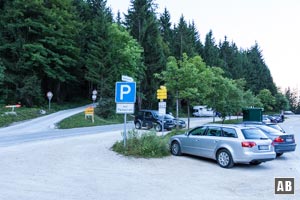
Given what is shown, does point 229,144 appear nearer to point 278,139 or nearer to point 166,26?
point 278,139

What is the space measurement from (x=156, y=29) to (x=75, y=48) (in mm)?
14639

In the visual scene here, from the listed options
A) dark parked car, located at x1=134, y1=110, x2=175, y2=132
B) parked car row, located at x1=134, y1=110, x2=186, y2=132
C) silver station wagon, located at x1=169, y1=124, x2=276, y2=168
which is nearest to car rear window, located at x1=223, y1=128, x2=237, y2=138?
silver station wagon, located at x1=169, y1=124, x2=276, y2=168

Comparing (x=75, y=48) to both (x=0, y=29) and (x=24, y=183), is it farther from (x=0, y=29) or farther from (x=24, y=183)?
(x=24, y=183)

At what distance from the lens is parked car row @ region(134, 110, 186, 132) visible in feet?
90.7

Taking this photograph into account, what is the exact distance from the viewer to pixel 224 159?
1105 cm

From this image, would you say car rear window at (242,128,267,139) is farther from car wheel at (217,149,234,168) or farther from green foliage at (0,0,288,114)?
green foliage at (0,0,288,114)

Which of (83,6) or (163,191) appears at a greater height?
(83,6)

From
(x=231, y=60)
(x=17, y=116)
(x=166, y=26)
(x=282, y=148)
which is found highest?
(x=166, y=26)

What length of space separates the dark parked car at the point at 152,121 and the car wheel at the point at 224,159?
16.2m

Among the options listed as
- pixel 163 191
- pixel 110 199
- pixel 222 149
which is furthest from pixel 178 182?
pixel 222 149

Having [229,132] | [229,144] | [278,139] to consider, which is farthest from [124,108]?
[278,139]

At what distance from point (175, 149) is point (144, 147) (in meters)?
1.50

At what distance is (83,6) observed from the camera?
55.1 m

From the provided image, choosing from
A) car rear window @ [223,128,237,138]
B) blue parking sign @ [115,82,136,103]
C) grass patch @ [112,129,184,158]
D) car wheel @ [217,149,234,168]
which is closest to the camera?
car wheel @ [217,149,234,168]
